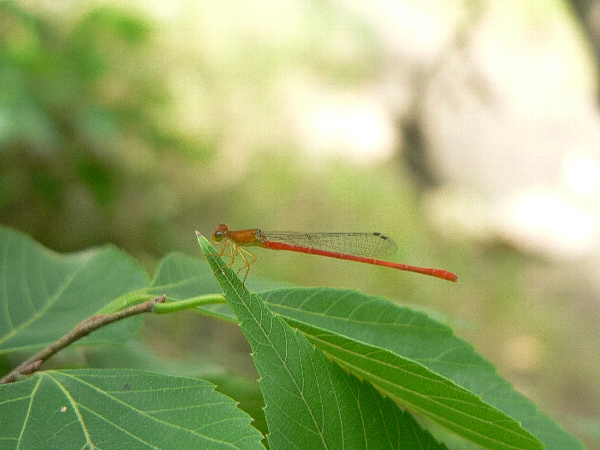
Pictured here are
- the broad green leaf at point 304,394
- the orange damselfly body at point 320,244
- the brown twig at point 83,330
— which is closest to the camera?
the broad green leaf at point 304,394

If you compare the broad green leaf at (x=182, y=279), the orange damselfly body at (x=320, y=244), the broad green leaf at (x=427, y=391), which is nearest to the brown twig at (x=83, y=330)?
the broad green leaf at (x=182, y=279)

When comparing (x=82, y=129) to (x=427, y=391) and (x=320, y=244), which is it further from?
(x=427, y=391)

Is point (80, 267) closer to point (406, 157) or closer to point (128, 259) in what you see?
point (128, 259)

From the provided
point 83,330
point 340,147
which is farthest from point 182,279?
point 340,147

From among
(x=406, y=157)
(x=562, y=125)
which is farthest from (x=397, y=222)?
(x=562, y=125)

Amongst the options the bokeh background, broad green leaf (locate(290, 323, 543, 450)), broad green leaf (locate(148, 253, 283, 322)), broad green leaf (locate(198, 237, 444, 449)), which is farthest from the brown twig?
the bokeh background

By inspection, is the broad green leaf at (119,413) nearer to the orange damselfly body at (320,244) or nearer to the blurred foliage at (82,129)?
the orange damselfly body at (320,244)
